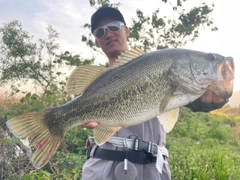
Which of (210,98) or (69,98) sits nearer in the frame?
(210,98)

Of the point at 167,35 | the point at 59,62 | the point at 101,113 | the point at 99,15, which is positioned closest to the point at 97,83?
the point at 101,113

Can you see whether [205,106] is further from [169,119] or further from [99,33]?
[99,33]

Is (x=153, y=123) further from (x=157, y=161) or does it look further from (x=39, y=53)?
(x=39, y=53)

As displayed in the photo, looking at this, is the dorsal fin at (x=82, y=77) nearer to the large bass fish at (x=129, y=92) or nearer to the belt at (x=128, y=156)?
the large bass fish at (x=129, y=92)

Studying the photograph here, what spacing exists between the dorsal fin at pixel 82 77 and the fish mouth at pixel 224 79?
0.73 meters

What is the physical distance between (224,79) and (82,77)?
36.1 inches

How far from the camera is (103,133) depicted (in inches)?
78.7

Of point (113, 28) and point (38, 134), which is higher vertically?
point (113, 28)

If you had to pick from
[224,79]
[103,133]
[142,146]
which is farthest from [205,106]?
[103,133]

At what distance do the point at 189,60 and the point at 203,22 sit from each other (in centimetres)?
1169

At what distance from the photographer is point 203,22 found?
12.9 m

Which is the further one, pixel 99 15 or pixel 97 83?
pixel 99 15

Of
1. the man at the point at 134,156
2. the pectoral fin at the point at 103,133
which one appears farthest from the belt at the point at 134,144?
the pectoral fin at the point at 103,133

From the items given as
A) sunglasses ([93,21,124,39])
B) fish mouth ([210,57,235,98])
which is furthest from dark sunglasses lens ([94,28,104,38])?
fish mouth ([210,57,235,98])
